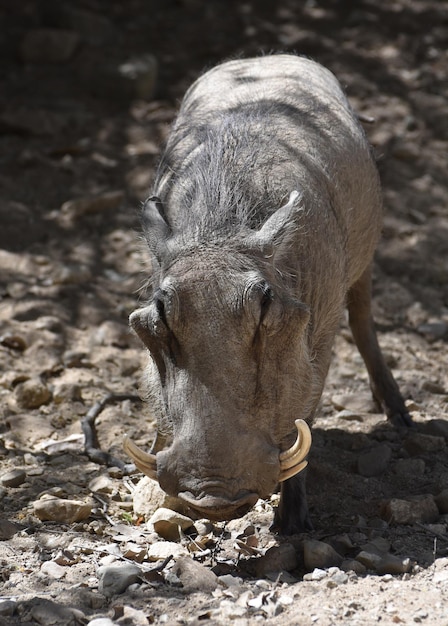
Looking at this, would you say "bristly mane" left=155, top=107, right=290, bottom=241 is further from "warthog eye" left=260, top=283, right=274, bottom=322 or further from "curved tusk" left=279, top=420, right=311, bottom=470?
"curved tusk" left=279, top=420, right=311, bottom=470

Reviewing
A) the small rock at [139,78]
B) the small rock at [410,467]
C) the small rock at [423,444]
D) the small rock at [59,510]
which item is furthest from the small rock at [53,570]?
the small rock at [139,78]

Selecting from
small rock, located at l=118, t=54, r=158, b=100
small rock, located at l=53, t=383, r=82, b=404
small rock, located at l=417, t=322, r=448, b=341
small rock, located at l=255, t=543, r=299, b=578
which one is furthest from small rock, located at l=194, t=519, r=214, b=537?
small rock, located at l=118, t=54, r=158, b=100

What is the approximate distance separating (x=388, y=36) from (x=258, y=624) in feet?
25.4

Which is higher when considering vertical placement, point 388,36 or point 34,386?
point 388,36

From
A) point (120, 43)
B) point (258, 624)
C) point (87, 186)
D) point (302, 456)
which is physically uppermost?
point (120, 43)

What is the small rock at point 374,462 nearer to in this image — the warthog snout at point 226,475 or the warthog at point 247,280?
the warthog at point 247,280

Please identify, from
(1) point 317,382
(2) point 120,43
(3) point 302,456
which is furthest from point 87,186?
(3) point 302,456

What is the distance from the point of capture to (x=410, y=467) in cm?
420

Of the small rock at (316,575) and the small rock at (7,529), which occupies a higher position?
the small rock at (7,529)

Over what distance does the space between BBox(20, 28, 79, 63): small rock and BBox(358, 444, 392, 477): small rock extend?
5860 mm

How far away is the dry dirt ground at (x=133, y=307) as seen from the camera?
312cm

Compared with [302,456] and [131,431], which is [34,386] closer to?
[131,431]

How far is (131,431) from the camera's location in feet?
15.3

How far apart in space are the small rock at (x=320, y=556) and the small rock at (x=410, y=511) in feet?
1.37
